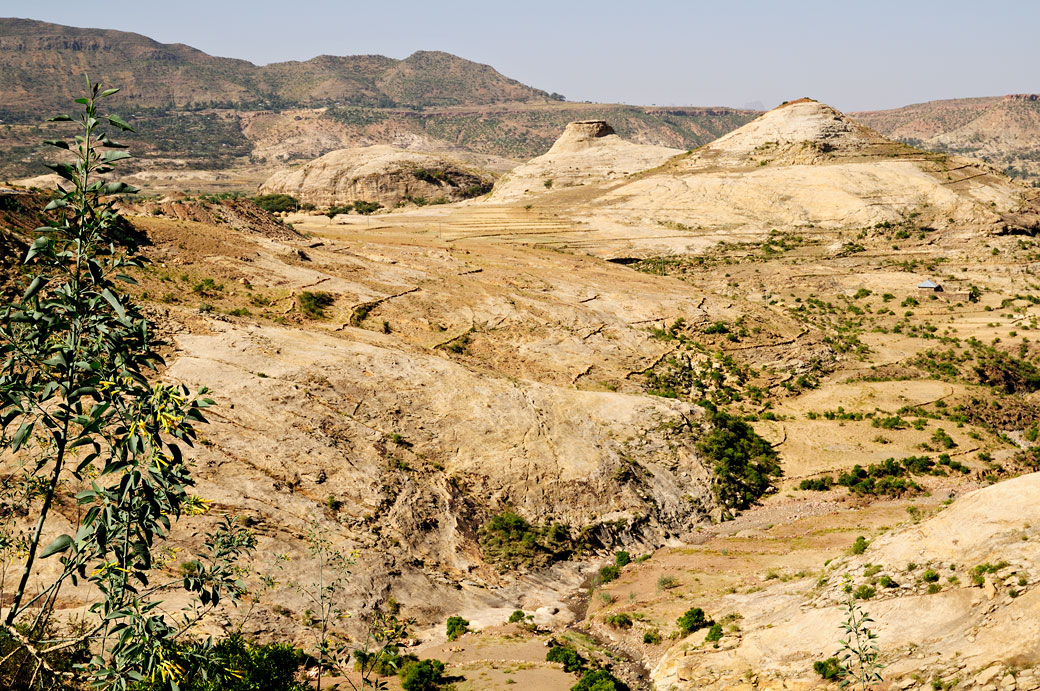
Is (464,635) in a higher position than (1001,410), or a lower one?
lower

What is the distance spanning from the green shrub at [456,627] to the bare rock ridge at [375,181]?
85.1 meters

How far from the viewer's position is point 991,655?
48.9ft

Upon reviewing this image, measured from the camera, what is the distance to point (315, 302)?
109ft

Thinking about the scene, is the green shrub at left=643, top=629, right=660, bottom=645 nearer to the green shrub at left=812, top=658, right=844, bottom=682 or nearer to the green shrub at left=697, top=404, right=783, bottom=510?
the green shrub at left=812, top=658, right=844, bottom=682

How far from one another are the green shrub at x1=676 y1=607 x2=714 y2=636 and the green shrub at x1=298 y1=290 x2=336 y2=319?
19.7 metres

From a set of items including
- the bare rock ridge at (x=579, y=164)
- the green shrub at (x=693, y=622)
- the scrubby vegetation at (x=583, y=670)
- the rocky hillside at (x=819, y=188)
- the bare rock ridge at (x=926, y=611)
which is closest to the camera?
the bare rock ridge at (x=926, y=611)

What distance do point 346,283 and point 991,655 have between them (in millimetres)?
28653

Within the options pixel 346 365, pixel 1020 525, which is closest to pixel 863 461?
pixel 1020 525


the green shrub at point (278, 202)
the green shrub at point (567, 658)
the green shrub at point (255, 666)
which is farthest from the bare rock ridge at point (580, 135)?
the green shrub at point (255, 666)

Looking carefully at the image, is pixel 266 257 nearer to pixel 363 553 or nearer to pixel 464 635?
pixel 363 553

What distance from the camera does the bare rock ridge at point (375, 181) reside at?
102375 millimetres

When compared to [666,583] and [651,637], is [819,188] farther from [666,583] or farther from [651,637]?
[651,637]

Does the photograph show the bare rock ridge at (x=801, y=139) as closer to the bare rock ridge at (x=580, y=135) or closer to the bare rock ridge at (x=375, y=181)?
the bare rock ridge at (x=580, y=135)

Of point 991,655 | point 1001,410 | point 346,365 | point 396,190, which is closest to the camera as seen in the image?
point 991,655
